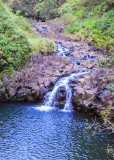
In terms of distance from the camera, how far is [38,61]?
17250 millimetres

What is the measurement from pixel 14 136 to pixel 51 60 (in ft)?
32.1

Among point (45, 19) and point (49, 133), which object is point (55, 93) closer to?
point (49, 133)

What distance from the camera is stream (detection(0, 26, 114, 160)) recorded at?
806 cm

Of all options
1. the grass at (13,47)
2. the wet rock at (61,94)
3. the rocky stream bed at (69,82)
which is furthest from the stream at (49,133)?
the grass at (13,47)

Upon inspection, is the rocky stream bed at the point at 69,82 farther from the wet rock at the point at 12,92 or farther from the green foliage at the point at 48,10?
the green foliage at the point at 48,10

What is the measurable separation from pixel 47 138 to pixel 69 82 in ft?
21.0

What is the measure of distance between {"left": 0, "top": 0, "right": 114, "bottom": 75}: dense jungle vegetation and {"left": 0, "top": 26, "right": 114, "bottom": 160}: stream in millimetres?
4326

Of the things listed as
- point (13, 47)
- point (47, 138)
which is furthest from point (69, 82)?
point (47, 138)

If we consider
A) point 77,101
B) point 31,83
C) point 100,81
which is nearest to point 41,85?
point 31,83

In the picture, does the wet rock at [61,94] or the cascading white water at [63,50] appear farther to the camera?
the cascading white water at [63,50]

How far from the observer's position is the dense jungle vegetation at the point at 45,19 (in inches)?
616

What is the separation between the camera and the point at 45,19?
33875 millimetres

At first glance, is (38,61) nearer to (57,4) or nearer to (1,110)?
(1,110)

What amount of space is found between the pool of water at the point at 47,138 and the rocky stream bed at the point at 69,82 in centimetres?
137
